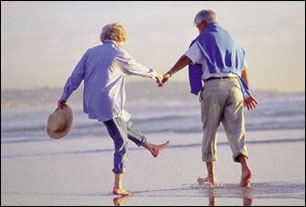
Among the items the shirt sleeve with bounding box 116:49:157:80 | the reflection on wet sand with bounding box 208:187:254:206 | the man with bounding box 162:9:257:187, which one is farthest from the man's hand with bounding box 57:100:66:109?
the reflection on wet sand with bounding box 208:187:254:206

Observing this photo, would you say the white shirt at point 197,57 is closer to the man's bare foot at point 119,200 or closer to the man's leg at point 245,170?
the man's leg at point 245,170

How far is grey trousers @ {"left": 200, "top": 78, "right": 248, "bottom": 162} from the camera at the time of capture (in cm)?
802

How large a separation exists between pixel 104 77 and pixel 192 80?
91cm

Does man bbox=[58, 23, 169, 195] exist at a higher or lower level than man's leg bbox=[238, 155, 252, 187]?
higher

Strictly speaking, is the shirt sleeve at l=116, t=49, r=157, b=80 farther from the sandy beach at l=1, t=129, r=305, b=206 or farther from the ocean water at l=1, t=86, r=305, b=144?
the ocean water at l=1, t=86, r=305, b=144

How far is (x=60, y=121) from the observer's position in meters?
8.45

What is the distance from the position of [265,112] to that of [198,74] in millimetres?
14140

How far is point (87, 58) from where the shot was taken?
8016 mm

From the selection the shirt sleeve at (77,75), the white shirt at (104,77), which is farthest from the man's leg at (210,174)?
the shirt sleeve at (77,75)

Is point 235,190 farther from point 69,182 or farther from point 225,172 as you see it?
point 69,182

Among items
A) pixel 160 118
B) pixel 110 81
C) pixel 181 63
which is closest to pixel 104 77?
pixel 110 81

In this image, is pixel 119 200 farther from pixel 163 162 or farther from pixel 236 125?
pixel 163 162

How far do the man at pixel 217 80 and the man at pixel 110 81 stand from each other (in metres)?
0.51

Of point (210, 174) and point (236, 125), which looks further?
point (210, 174)
